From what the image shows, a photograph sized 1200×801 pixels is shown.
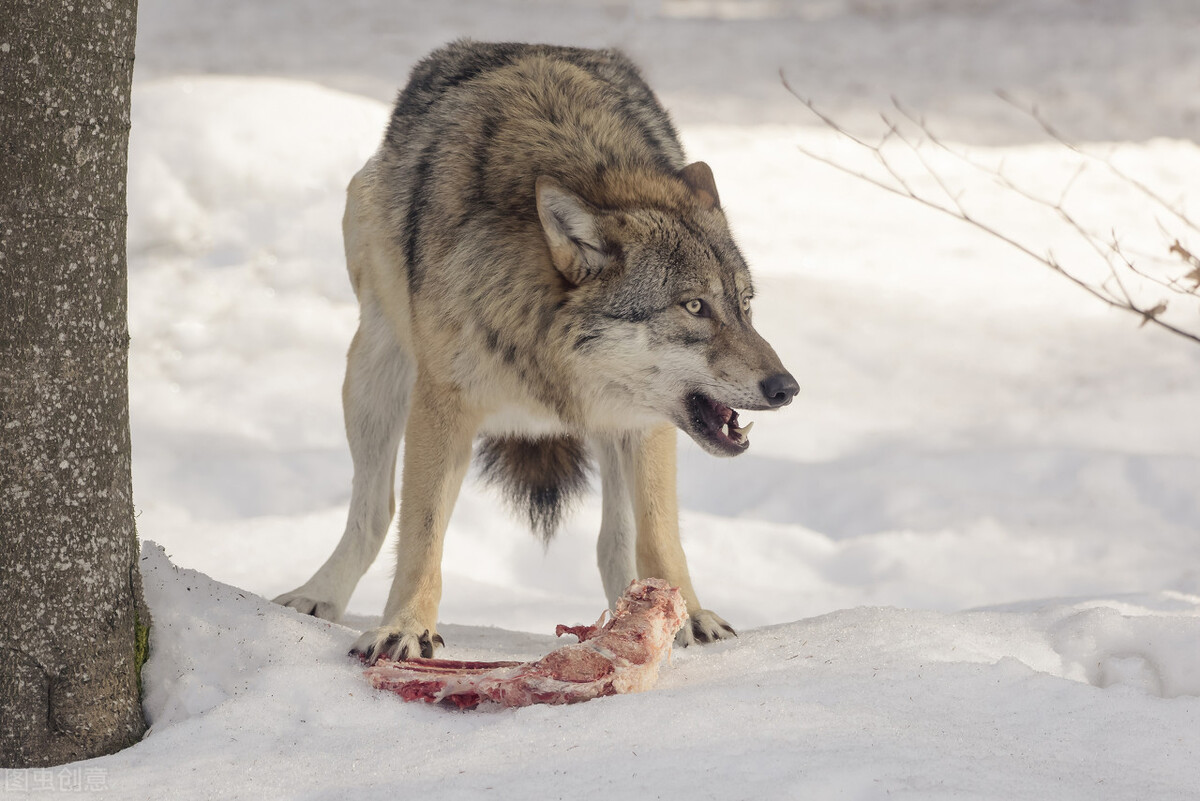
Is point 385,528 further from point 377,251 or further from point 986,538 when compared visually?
point 986,538

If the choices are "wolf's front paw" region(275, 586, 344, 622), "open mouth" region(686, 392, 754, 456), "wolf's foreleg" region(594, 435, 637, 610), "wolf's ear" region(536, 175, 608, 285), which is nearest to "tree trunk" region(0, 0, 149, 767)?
"wolf's ear" region(536, 175, 608, 285)

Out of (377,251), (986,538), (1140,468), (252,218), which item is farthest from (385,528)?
(252,218)

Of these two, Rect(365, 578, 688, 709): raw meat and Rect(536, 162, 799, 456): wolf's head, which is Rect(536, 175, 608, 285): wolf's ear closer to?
Rect(536, 162, 799, 456): wolf's head

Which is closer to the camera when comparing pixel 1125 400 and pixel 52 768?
pixel 52 768

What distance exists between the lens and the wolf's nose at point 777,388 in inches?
126

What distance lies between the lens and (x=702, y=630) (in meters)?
3.61

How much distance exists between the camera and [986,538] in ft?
21.3

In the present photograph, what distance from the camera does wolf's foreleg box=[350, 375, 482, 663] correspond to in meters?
3.49

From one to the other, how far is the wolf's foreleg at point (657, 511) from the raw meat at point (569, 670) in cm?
62

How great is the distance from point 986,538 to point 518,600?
2.62 m

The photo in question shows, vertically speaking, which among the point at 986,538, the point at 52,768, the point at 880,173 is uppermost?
the point at 880,173

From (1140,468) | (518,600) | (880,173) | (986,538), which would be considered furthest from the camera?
(880,173)

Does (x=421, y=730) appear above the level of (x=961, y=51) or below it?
below

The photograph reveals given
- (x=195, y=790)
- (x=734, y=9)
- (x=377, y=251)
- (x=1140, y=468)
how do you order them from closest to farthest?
(x=195, y=790)
(x=377, y=251)
(x=1140, y=468)
(x=734, y=9)
